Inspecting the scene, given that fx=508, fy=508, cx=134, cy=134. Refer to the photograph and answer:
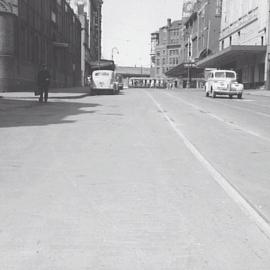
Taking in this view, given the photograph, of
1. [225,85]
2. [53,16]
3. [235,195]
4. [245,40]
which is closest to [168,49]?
[245,40]

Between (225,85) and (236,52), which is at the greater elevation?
(236,52)

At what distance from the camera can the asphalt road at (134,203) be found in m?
4.02

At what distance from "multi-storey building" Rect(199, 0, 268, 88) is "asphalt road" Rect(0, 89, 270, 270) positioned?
51.8m

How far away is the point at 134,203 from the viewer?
5.67 m

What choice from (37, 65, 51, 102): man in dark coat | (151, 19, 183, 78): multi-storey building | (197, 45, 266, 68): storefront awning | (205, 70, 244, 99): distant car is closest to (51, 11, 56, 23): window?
(197, 45, 266, 68): storefront awning

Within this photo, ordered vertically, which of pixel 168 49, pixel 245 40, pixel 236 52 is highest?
pixel 168 49

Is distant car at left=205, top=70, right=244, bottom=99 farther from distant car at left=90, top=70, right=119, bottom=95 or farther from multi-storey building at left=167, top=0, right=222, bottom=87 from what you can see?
multi-storey building at left=167, top=0, right=222, bottom=87

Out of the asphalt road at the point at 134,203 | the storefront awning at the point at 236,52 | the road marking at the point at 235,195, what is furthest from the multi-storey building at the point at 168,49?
the road marking at the point at 235,195

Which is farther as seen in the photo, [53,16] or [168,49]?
[168,49]

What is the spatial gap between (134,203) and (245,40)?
67.3m

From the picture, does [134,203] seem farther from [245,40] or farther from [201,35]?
[201,35]

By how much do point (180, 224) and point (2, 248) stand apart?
5.53 ft

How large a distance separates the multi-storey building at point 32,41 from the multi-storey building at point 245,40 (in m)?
20.0

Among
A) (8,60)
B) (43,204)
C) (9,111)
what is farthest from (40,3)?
(43,204)
